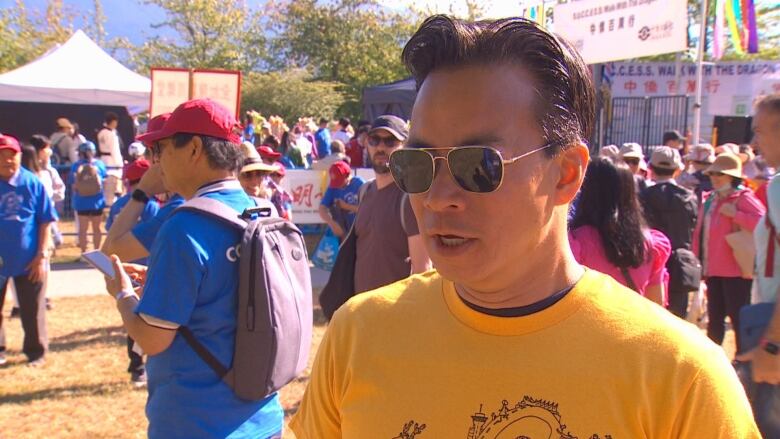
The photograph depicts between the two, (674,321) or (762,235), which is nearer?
(674,321)

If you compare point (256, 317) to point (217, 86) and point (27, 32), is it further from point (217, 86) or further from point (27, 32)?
point (27, 32)

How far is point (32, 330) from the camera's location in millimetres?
6383

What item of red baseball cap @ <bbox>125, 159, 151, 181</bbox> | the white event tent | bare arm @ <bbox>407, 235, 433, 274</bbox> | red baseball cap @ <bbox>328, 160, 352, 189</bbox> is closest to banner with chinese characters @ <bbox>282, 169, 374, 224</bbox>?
red baseball cap @ <bbox>328, 160, 352, 189</bbox>

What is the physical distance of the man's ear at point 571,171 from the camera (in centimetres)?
135

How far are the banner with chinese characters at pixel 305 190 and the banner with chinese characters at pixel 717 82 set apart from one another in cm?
1173

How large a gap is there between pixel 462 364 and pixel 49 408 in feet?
17.0

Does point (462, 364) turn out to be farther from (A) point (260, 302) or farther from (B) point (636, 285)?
(B) point (636, 285)

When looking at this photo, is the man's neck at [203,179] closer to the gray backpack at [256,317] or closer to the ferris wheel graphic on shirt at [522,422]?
the gray backpack at [256,317]

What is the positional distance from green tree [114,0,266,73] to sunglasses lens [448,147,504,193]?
48.8 meters

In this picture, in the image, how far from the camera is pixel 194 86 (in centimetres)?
662

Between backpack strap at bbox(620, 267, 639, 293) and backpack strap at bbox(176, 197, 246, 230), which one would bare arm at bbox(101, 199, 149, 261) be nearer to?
backpack strap at bbox(176, 197, 246, 230)

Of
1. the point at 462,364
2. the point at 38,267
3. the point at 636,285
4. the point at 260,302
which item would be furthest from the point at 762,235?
the point at 38,267

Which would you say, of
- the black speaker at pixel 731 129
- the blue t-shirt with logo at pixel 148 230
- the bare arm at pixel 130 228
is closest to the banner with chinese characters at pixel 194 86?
the bare arm at pixel 130 228

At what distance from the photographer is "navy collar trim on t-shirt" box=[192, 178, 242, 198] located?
2.75 m
